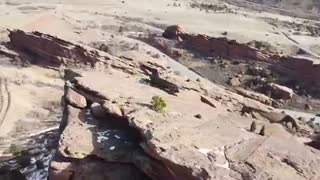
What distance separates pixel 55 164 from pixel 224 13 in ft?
169

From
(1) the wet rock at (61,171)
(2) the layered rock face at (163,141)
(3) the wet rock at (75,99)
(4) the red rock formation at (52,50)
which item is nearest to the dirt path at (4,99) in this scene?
(4) the red rock formation at (52,50)

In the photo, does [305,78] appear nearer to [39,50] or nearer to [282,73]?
[282,73]

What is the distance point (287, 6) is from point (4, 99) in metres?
58.6

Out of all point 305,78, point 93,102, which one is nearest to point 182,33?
point 305,78

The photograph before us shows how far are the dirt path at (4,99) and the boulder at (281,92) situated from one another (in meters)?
15.6

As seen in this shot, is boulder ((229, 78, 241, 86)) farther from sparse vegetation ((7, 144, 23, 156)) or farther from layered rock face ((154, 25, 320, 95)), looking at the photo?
sparse vegetation ((7, 144, 23, 156))

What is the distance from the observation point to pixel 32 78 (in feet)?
98.4

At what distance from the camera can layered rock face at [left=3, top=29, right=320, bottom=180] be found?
42.6ft

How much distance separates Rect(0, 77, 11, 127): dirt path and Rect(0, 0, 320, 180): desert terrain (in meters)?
0.08

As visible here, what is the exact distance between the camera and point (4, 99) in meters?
26.2

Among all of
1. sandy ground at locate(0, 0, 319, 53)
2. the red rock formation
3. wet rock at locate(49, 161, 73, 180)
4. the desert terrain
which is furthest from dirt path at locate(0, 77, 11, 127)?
wet rock at locate(49, 161, 73, 180)

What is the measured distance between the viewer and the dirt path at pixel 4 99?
962 inches

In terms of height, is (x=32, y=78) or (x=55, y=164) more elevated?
(x=55, y=164)

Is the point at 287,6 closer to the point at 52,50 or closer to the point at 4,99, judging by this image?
the point at 52,50
